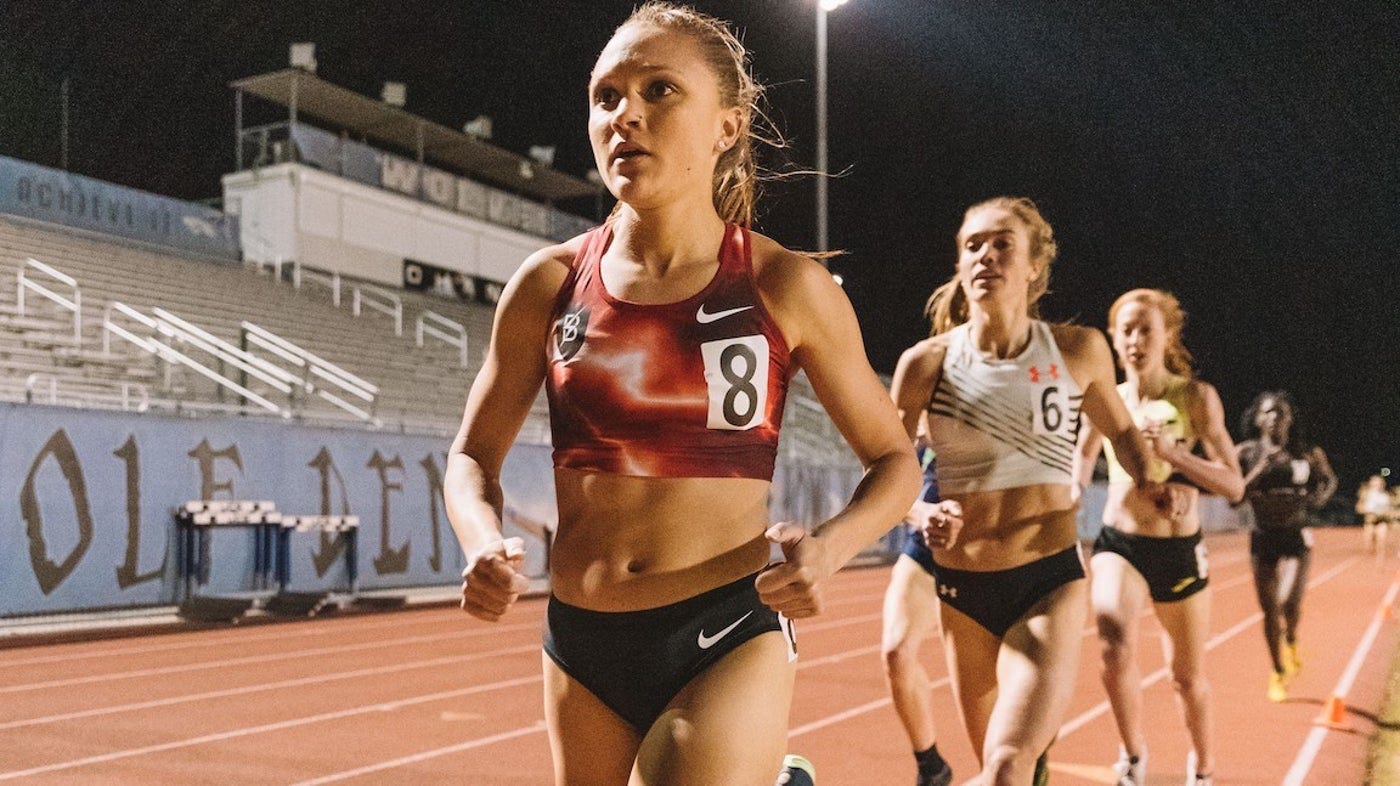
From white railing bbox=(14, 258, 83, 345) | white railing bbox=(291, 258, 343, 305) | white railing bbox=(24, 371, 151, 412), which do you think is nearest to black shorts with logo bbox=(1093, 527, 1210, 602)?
white railing bbox=(24, 371, 151, 412)

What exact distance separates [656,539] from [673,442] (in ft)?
0.56

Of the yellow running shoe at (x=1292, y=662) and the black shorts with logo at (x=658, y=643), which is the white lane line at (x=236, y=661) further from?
the black shorts with logo at (x=658, y=643)

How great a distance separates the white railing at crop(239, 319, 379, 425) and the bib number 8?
15.4 m

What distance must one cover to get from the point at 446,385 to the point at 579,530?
66.6 feet

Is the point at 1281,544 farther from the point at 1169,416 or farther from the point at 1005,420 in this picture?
the point at 1005,420

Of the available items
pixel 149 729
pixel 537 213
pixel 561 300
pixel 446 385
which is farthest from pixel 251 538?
pixel 537 213

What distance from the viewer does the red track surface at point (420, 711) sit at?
19.9ft

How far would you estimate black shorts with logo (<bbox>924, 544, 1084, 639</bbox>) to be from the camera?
153 inches

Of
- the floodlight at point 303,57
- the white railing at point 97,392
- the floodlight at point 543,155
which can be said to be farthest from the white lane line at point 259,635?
the floodlight at point 543,155

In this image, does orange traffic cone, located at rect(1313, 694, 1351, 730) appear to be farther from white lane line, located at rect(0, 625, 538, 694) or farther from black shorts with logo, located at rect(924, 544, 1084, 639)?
white lane line, located at rect(0, 625, 538, 694)

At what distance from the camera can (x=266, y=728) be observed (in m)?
7.00

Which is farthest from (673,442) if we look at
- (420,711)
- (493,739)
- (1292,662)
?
(1292,662)

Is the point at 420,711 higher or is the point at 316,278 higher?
the point at 316,278

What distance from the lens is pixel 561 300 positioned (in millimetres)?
2295
